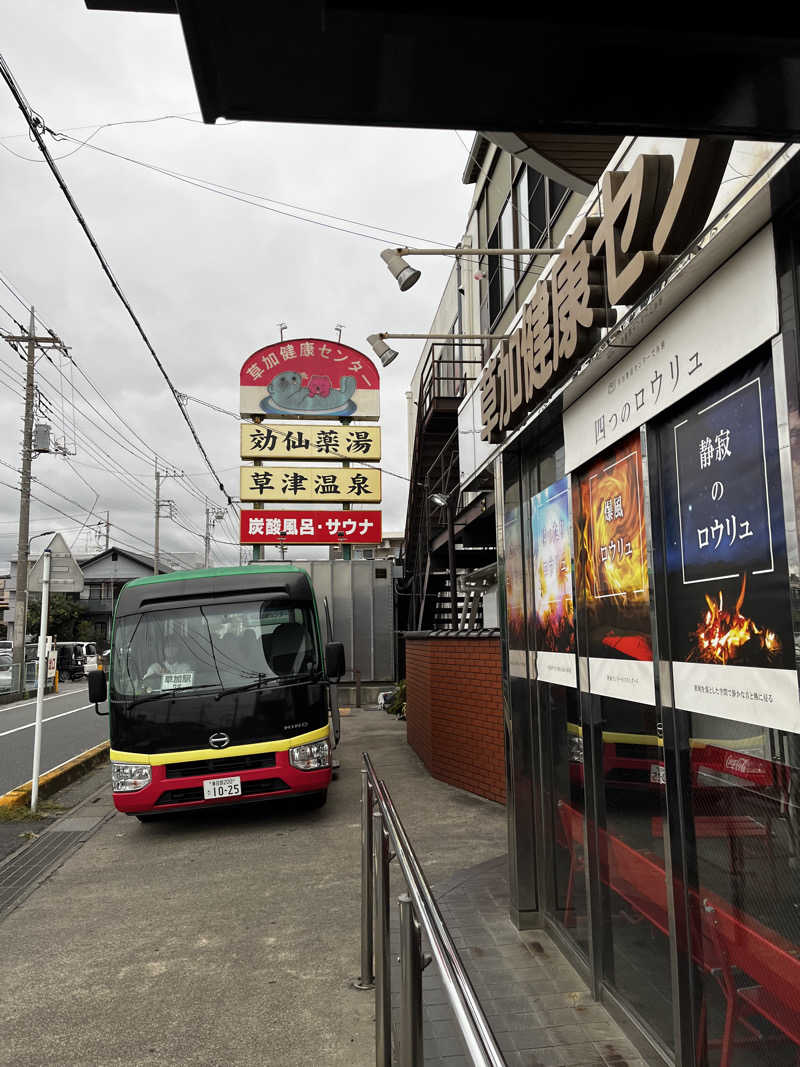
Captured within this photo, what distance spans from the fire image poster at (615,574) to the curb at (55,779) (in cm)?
792

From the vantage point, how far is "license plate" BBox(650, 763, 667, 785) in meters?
3.31

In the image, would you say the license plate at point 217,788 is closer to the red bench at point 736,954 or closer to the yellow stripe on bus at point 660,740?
the yellow stripe on bus at point 660,740

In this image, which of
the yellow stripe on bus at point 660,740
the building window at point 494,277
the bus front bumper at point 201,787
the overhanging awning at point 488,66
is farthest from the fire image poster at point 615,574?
the building window at point 494,277

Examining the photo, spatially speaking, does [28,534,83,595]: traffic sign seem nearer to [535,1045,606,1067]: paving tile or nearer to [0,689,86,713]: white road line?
[535,1045,606,1067]: paving tile

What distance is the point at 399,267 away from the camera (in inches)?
338

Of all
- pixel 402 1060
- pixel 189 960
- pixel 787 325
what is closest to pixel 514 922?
pixel 189 960

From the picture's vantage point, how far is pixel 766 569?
8.51 ft

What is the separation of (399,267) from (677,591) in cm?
624

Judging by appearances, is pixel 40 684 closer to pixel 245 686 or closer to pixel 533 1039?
Answer: pixel 245 686

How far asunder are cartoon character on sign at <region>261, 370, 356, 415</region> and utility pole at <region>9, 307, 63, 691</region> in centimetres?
1439

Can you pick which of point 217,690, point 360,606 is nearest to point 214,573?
point 217,690

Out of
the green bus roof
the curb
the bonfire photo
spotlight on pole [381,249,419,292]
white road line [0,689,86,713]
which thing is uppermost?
spotlight on pole [381,249,419,292]

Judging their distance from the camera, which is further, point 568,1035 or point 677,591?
point 568,1035

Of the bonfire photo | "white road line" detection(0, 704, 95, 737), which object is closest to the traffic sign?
the bonfire photo
